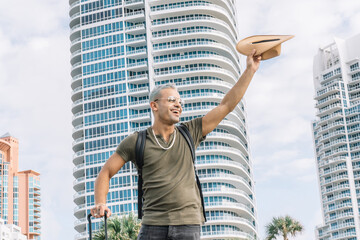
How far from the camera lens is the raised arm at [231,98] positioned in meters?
5.84

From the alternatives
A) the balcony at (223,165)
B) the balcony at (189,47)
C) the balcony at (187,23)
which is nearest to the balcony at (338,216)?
the balcony at (223,165)

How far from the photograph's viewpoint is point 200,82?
10381 cm

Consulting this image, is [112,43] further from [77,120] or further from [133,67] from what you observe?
[77,120]

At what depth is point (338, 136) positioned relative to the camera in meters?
144

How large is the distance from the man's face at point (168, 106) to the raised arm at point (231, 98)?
0.94 feet

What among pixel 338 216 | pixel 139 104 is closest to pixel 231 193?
pixel 139 104

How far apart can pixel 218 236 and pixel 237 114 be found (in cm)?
2359

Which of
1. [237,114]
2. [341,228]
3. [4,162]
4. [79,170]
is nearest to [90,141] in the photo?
[79,170]

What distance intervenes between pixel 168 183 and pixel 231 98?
102cm

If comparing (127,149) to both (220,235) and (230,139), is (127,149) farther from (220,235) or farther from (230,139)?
(230,139)

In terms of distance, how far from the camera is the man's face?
570 centimetres

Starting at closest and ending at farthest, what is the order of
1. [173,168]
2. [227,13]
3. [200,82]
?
[173,168] < [200,82] < [227,13]

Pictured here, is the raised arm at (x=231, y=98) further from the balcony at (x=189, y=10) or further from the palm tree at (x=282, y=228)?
the balcony at (x=189, y=10)

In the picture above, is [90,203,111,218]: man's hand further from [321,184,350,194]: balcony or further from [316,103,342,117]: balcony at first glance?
[316,103,342,117]: balcony
